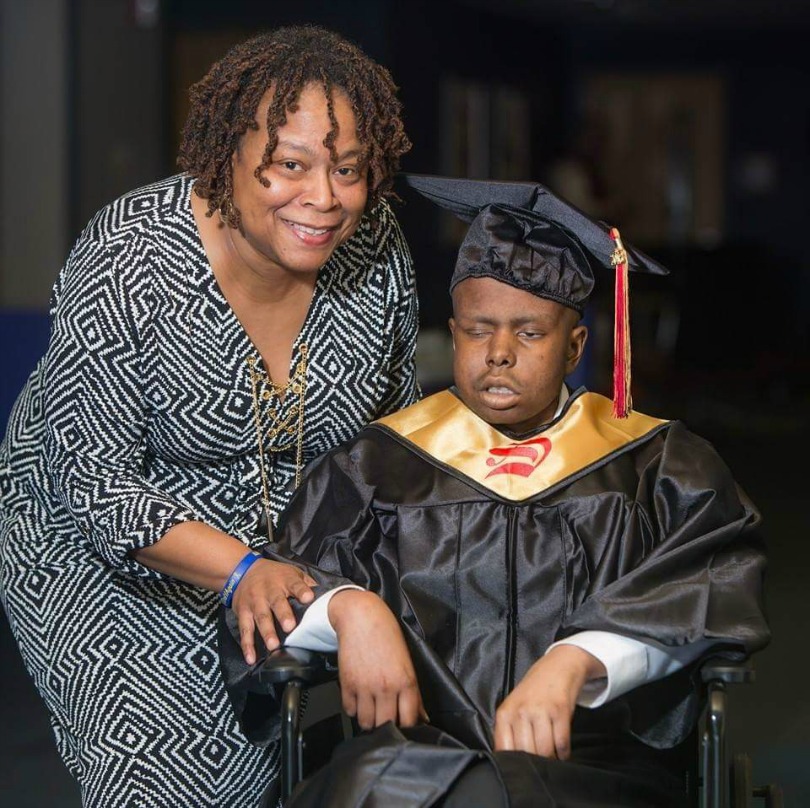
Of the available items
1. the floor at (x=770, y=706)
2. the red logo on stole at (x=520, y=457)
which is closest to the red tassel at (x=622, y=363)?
the red logo on stole at (x=520, y=457)

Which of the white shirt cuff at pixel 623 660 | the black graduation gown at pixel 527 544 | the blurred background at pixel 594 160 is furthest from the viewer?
the blurred background at pixel 594 160

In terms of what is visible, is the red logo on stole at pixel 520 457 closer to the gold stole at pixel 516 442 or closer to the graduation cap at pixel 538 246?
the gold stole at pixel 516 442

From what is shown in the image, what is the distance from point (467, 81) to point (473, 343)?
1082cm

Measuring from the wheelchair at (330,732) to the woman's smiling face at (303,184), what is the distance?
636mm

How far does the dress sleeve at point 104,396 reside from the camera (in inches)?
94.5

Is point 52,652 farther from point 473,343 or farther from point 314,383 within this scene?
point 473,343

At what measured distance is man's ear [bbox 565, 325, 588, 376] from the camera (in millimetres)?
2498

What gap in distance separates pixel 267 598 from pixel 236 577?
0.08 metres

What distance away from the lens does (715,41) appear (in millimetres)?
14969

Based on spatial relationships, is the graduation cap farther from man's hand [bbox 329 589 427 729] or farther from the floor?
the floor

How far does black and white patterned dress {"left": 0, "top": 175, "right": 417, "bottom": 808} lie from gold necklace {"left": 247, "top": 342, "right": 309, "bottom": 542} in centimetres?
2

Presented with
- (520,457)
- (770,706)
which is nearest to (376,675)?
(520,457)

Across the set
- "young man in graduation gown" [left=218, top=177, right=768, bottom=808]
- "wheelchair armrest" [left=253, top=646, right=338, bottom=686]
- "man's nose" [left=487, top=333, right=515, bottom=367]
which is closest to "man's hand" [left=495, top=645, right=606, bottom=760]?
"young man in graduation gown" [left=218, top=177, right=768, bottom=808]

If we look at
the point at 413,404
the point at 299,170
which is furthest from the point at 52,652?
the point at 299,170
